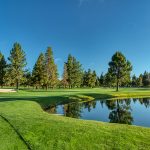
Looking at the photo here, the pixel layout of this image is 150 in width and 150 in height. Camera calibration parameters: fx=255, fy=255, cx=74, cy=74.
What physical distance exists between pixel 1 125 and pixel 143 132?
8.38m

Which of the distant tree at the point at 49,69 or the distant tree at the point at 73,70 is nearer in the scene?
the distant tree at the point at 49,69

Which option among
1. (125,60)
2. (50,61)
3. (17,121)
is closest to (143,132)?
(17,121)

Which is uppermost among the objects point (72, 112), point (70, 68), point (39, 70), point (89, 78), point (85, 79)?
point (70, 68)

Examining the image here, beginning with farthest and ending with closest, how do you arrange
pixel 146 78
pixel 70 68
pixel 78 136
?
pixel 146 78 < pixel 70 68 < pixel 78 136

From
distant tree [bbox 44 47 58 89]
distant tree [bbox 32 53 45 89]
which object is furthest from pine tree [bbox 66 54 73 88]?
distant tree [bbox 32 53 45 89]

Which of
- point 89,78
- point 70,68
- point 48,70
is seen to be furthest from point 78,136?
point 89,78

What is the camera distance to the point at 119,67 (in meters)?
79.2

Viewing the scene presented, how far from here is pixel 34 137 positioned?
13148mm

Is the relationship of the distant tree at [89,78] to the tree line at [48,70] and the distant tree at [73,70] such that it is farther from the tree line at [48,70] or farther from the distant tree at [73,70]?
the distant tree at [73,70]

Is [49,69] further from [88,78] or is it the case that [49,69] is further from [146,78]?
[146,78]

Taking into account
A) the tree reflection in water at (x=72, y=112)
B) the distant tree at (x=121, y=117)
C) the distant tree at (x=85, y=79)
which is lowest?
the distant tree at (x=121, y=117)

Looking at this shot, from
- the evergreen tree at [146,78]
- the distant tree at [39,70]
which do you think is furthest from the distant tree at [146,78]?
the distant tree at [39,70]

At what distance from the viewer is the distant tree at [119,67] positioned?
78.5 m

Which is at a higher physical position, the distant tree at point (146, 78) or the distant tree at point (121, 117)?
the distant tree at point (146, 78)
